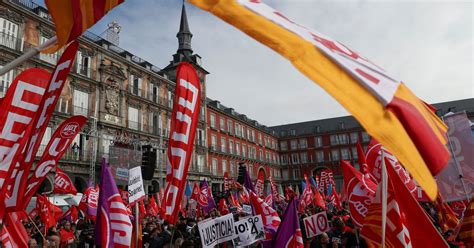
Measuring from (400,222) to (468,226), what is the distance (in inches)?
79.5

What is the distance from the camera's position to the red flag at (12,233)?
3854mm

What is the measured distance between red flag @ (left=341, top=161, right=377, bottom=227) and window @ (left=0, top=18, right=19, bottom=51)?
2227 centimetres

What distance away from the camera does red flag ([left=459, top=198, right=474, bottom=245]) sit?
4645 mm

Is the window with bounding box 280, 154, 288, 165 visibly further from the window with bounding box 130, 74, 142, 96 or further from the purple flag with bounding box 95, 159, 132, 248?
the purple flag with bounding box 95, 159, 132, 248

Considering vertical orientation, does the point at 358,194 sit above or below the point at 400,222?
above

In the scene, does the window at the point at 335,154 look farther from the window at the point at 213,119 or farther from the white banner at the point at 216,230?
the white banner at the point at 216,230

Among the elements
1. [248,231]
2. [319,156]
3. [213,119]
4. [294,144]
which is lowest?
[248,231]

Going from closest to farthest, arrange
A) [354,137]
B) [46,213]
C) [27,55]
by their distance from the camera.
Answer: [27,55], [46,213], [354,137]

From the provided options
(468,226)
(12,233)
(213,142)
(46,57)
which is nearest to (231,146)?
(213,142)

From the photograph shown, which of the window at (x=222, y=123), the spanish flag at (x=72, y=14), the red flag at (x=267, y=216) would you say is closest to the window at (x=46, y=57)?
the red flag at (x=267, y=216)

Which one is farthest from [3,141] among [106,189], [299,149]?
[299,149]

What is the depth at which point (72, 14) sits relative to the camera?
2.61 metres

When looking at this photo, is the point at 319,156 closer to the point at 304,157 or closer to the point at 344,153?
the point at 304,157

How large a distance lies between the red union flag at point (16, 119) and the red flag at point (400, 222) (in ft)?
13.5
